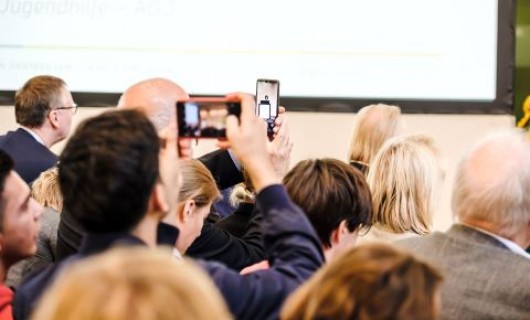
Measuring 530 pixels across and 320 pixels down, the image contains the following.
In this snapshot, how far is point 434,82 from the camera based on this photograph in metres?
4.94

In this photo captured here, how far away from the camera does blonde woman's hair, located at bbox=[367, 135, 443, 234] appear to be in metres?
2.59

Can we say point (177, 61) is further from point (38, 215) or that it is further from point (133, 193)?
point (133, 193)

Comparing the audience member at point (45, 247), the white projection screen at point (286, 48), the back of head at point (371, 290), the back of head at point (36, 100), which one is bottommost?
the audience member at point (45, 247)

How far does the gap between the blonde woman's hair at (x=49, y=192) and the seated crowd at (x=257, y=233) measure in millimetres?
172

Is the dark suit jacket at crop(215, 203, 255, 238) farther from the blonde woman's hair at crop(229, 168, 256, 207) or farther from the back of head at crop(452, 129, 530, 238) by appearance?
the back of head at crop(452, 129, 530, 238)

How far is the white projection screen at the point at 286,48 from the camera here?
492cm

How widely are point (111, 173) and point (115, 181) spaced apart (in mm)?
13

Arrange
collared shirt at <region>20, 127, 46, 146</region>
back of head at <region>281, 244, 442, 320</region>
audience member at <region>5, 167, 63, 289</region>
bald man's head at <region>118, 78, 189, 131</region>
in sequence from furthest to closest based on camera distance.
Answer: collared shirt at <region>20, 127, 46, 146</region> < audience member at <region>5, 167, 63, 289</region> < bald man's head at <region>118, 78, 189, 131</region> < back of head at <region>281, 244, 442, 320</region>

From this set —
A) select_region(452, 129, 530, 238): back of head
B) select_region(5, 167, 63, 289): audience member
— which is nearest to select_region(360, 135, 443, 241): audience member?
select_region(452, 129, 530, 238): back of head

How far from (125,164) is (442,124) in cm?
388

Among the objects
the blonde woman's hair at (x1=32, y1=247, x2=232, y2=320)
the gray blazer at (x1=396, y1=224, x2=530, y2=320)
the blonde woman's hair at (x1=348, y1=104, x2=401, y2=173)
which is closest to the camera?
the blonde woman's hair at (x1=32, y1=247, x2=232, y2=320)

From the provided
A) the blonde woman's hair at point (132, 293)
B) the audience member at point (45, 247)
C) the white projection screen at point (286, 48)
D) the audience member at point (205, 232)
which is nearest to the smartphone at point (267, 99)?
the audience member at point (205, 232)

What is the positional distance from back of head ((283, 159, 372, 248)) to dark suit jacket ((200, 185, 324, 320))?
1.07ft

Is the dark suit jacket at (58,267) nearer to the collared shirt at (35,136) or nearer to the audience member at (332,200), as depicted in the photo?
the audience member at (332,200)
